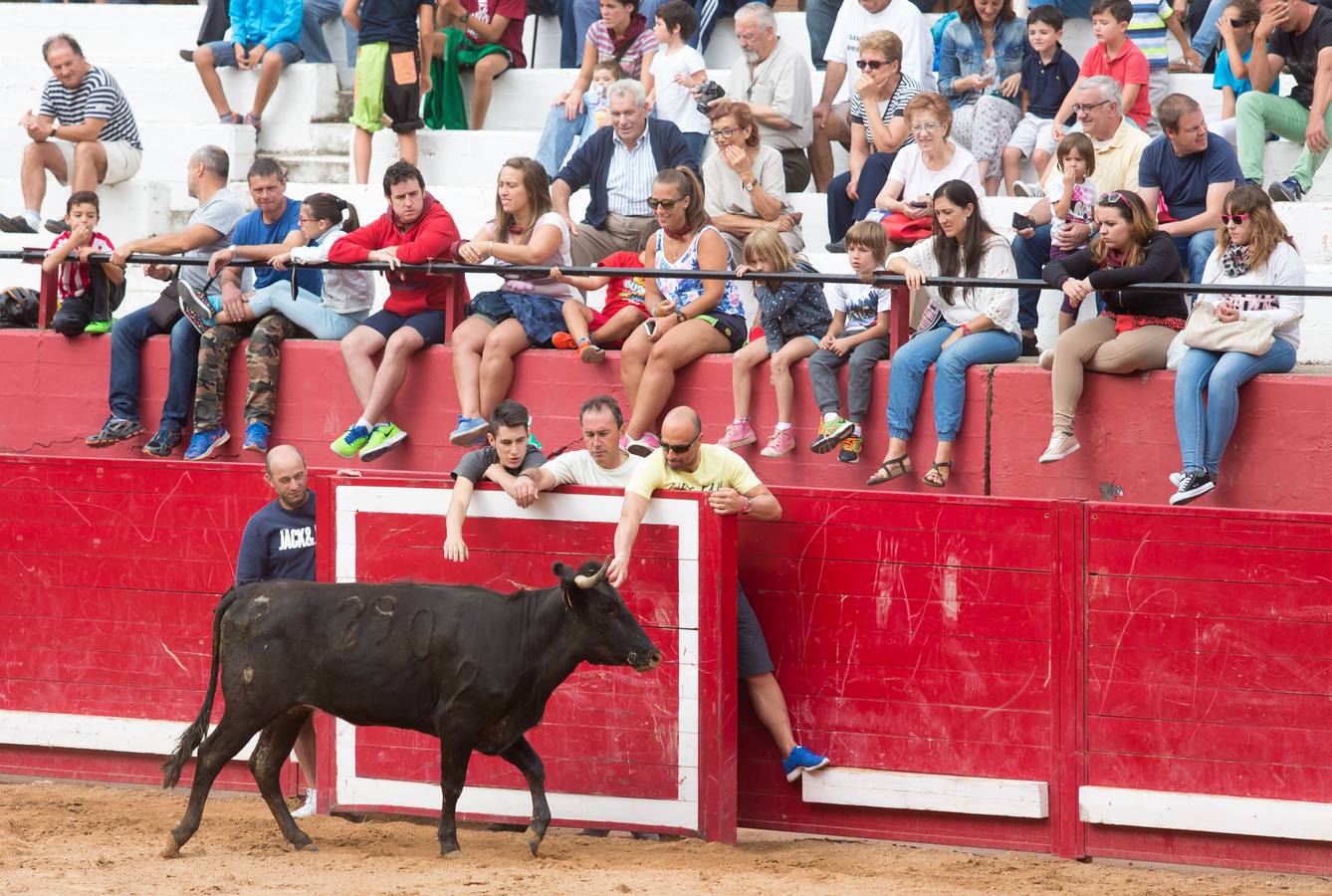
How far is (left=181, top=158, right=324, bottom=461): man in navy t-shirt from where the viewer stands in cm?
943

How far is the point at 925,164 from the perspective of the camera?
8.95 metres

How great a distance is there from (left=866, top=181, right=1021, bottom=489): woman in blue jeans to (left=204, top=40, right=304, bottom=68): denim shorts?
6.39 metres

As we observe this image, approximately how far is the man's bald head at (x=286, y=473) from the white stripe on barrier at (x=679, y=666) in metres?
0.18

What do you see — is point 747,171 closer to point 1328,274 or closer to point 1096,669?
point 1328,274

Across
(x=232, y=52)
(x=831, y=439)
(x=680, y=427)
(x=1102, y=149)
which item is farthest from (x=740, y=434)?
(x=232, y=52)

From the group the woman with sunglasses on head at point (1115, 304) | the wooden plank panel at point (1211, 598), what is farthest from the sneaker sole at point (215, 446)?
the wooden plank panel at point (1211, 598)

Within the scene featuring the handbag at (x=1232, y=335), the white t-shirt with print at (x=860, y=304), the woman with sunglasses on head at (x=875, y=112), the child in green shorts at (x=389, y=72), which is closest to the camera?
the handbag at (x=1232, y=335)

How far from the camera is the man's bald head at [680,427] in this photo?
6.90 metres

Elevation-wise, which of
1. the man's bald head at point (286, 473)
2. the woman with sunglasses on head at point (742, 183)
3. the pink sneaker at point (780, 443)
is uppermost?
the woman with sunglasses on head at point (742, 183)

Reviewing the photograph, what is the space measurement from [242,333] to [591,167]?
2.10 metres

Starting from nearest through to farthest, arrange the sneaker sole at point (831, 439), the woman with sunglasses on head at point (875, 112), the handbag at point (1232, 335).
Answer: the handbag at point (1232, 335)
the sneaker sole at point (831, 439)
the woman with sunglasses on head at point (875, 112)

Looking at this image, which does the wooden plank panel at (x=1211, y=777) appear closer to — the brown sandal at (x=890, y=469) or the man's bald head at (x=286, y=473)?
the brown sandal at (x=890, y=469)

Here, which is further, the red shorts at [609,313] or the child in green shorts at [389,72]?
the child in green shorts at [389,72]

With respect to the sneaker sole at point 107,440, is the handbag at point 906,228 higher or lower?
higher
